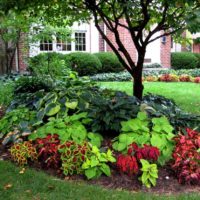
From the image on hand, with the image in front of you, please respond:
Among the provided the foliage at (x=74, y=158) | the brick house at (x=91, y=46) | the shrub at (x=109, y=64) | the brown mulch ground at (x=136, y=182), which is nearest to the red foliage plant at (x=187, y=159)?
the brown mulch ground at (x=136, y=182)

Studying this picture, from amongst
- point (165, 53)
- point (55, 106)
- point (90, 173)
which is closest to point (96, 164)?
point (90, 173)

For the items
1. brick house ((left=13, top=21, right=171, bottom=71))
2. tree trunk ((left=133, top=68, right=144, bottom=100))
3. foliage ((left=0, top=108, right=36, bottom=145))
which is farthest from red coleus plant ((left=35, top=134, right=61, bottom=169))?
brick house ((left=13, top=21, right=171, bottom=71))

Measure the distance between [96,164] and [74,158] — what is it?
26cm

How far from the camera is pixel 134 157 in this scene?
176 inches

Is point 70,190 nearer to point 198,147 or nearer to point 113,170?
point 113,170

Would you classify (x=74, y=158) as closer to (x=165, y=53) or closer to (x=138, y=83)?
(x=138, y=83)

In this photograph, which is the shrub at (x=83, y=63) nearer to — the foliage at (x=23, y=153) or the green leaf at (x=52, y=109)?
the green leaf at (x=52, y=109)

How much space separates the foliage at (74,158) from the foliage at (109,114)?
65 centimetres

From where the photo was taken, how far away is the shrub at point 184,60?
22516 mm

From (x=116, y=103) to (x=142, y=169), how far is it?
149 centimetres

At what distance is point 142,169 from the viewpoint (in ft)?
14.0

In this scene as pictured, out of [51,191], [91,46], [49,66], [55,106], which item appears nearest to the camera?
[51,191]

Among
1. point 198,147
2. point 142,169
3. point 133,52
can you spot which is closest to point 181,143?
point 198,147

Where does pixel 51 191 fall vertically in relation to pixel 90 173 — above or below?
below
